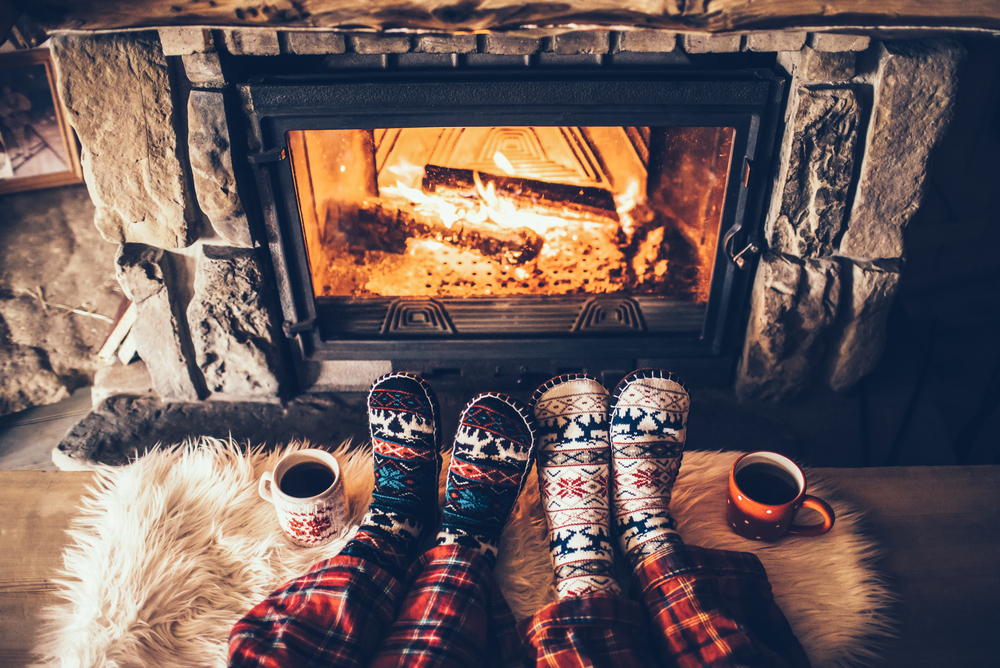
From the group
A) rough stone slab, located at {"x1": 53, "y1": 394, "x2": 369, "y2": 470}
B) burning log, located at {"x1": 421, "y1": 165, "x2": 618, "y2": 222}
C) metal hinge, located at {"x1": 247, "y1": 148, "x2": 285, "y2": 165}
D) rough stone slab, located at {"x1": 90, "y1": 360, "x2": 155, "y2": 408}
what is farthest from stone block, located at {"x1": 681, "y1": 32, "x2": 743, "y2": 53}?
rough stone slab, located at {"x1": 90, "y1": 360, "x2": 155, "y2": 408}

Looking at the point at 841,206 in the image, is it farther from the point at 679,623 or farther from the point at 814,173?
the point at 679,623

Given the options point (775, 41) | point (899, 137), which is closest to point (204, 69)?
point (775, 41)

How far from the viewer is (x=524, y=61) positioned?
0.96 metres

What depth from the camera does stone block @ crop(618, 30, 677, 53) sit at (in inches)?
35.2

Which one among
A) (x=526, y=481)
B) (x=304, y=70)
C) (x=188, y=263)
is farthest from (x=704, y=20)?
(x=188, y=263)

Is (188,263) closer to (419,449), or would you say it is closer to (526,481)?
(419,449)

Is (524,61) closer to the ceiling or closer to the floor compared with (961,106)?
closer to the ceiling

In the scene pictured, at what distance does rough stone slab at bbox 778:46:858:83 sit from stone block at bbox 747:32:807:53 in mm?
23

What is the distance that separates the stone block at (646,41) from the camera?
A: 893 millimetres

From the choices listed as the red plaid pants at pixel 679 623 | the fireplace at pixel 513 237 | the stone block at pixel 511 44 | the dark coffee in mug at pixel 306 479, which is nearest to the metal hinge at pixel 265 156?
the fireplace at pixel 513 237

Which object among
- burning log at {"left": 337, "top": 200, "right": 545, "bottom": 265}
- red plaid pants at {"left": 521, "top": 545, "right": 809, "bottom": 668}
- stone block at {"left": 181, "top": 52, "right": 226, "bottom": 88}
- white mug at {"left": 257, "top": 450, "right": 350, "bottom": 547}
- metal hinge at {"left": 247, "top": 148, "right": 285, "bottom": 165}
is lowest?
red plaid pants at {"left": 521, "top": 545, "right": 809, "bottom": 668}

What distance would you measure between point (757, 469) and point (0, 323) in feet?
5.31

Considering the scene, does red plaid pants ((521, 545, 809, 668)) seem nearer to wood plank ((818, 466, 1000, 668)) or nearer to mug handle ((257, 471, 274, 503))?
wood plank ((818, 466, 1000, 668))

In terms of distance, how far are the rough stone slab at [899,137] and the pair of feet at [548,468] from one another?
1.43ft
